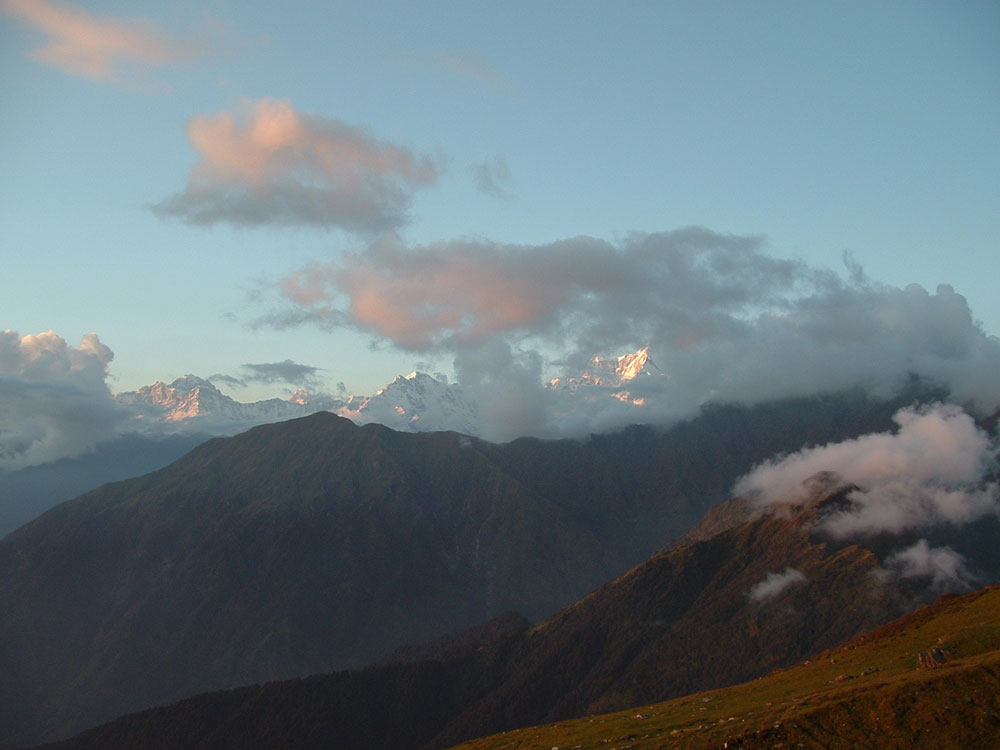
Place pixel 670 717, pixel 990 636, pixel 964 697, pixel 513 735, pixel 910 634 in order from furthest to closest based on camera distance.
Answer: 1. pixel 513 735
2. pixel 910 634
3. pixel 670 717
4. pixel 990 636
5. pixel 964 697

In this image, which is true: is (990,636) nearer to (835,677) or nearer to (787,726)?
(835,677)

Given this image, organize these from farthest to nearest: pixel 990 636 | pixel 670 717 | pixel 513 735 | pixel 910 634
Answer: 1. pixel 513 735
2. pixel 910 634
3. pixel 670 717
4. pixel 990 636

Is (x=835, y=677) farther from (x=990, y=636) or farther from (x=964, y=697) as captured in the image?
(x=964, y=697)

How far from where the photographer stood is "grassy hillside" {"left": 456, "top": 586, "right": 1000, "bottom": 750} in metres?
122

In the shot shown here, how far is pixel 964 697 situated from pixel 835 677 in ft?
154

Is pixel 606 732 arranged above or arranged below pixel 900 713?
below

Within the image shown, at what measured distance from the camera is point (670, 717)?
167250 millimetres

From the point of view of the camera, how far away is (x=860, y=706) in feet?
420

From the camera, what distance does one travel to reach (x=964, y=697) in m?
124

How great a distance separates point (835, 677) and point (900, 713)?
46009 millimetres

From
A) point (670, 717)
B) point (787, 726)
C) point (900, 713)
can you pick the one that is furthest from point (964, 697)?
Answer: point (670, 717)

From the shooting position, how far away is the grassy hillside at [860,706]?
122m

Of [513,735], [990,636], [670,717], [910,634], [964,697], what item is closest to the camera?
[964,697]

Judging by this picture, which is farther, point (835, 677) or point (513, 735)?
point (513, 735)
